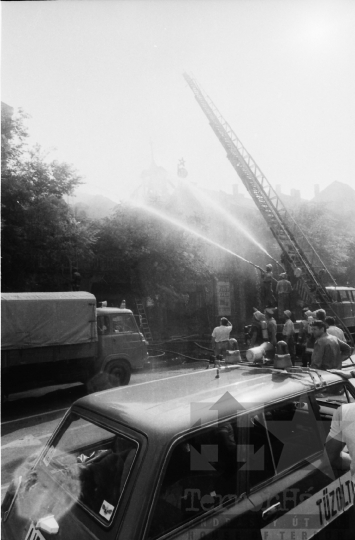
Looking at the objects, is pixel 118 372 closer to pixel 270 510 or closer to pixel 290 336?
pixel 290 336

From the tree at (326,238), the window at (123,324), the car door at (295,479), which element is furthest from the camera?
the tree at (326,238)

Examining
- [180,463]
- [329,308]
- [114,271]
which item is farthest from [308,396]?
[114,271]

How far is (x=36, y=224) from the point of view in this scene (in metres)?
12.4

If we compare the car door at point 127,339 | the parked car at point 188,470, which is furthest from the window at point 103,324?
the parked car at point 188,470

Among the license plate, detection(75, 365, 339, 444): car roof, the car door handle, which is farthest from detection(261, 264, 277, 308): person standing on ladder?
the license plate

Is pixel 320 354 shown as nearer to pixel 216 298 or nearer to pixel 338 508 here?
pixel 338 508

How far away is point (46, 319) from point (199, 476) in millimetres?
6801

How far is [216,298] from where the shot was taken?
22.5m

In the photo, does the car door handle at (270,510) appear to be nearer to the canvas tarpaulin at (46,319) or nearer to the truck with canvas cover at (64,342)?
the truck with canvas cover at (64,342)

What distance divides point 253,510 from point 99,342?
24.1 ft

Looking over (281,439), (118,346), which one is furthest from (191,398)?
(118,346)

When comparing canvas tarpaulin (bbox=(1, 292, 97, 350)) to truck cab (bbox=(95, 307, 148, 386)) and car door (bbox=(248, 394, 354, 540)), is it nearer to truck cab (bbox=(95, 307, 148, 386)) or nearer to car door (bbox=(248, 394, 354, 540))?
truck cab (bbox=(95, 307, 148, 386))

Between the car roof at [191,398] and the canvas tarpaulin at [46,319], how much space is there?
230 inches

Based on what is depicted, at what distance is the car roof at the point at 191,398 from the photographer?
2.15m
